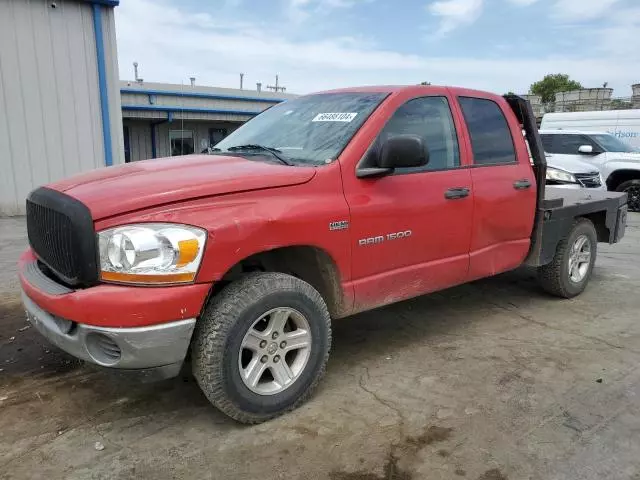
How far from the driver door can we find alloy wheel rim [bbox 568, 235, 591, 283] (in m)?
1.83

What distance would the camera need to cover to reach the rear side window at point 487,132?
4152 mm

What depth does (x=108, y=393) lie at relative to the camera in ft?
10.8

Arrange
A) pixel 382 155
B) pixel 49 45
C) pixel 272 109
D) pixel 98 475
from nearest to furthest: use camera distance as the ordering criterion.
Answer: pixel 98 475 < pixel 382 155 < pixel 272 109 < pixel 49 45

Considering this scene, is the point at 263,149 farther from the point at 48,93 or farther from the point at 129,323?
the point at 48,93

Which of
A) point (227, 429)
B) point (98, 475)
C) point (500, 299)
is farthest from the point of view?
point (500, 299)

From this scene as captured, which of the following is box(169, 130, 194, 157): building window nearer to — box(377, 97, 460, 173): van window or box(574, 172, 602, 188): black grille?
box(574, 172, 602, 188): black grille

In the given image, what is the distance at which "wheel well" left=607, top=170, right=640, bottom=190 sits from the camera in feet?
38.3

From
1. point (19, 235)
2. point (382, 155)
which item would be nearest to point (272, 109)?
point (382, 155)

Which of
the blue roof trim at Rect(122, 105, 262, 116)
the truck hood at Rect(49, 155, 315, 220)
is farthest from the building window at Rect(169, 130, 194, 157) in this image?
the truck hood at Rect(49, 155, 315, 220)

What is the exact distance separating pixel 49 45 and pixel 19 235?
4027 millimetres

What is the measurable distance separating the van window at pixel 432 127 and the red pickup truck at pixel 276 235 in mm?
12

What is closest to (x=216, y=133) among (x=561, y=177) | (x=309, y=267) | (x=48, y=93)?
(x=48, y=93)

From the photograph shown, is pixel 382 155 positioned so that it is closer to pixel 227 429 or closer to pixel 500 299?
pixel 227 429

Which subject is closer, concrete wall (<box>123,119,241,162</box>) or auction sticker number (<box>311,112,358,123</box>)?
auction sticker number (<box>311,112,358,123</box>)
